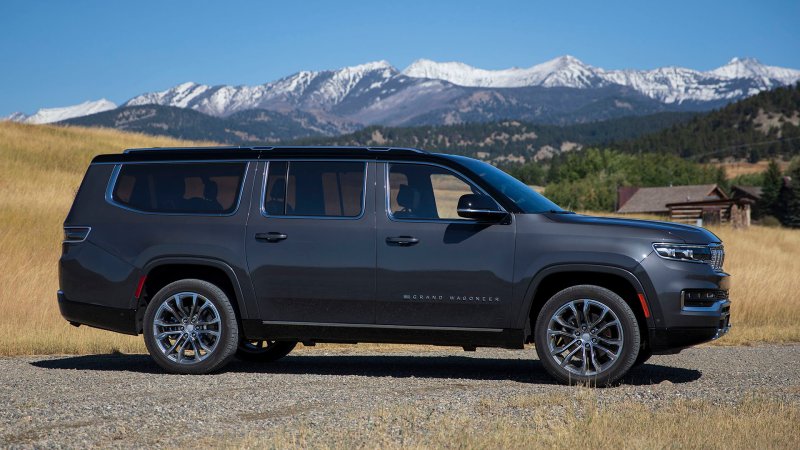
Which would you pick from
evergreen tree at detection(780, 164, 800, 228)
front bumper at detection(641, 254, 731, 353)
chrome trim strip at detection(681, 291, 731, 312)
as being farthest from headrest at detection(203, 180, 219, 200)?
evergreen tree at detection(780, 164, 800, 228)

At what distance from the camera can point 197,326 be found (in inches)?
360

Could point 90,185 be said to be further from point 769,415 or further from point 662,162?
point 662,162

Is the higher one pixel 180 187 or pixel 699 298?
pixel 180 187

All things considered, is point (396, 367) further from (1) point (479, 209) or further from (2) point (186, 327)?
(1) point (479, 209)

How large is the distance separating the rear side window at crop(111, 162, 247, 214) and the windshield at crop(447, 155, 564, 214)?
2.05m

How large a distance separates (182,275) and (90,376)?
121cm

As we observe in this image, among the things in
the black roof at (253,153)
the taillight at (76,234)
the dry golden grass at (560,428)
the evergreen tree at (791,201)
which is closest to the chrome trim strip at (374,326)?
the dry golden grass at (560,428)

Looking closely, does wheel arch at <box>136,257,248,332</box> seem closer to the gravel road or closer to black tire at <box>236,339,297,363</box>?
the gravel road

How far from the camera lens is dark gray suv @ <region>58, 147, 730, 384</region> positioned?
27.2 ft

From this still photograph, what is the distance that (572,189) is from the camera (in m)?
156

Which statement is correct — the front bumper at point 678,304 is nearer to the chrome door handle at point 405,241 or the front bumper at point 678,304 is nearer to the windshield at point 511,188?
the windshield at point 511,188

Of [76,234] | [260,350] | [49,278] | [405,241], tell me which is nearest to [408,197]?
[405,241]

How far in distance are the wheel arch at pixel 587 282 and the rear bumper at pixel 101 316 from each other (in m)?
3.66

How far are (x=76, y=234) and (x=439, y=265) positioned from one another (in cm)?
359
